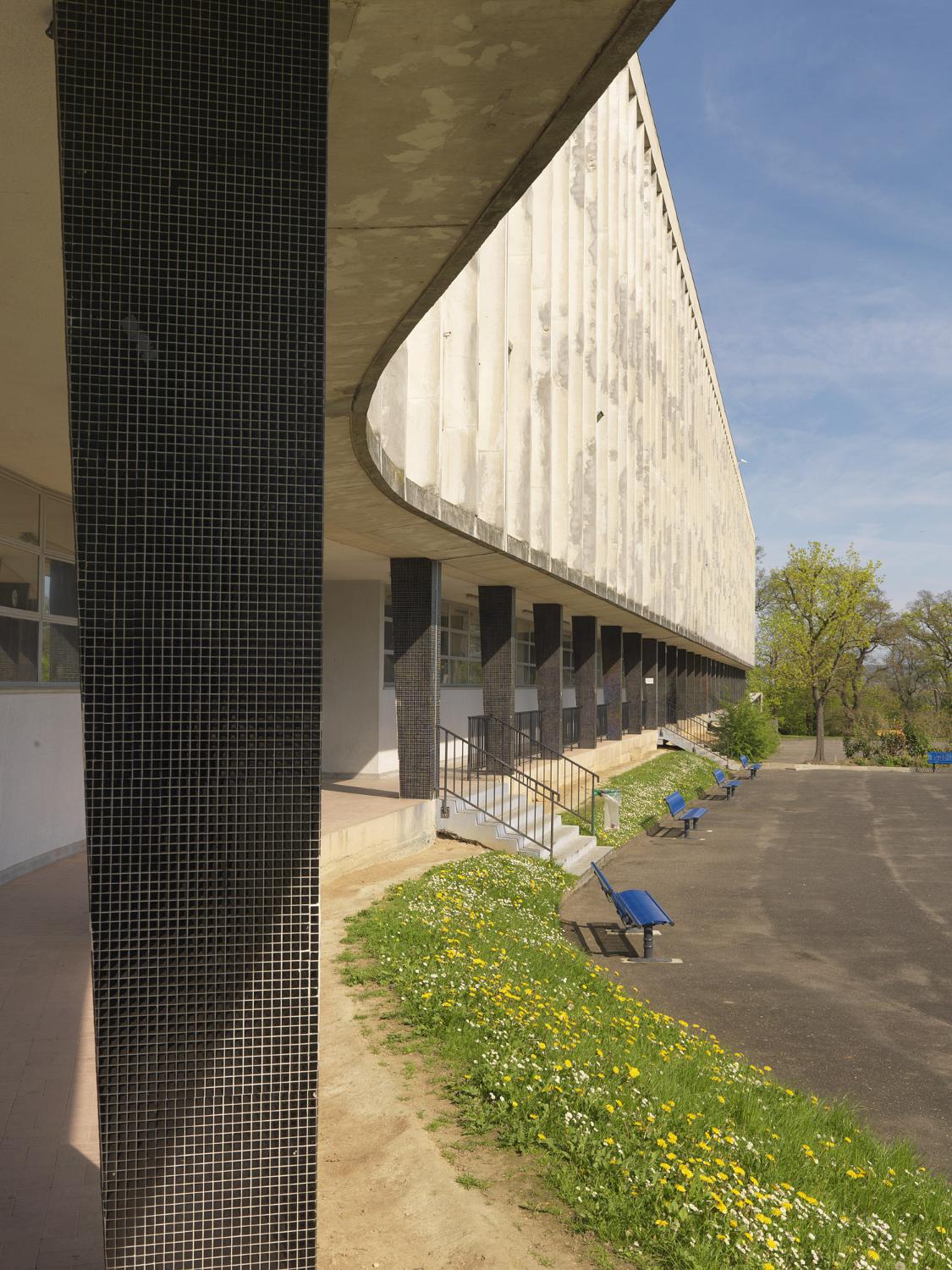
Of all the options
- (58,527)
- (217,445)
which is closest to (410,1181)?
(217,445)

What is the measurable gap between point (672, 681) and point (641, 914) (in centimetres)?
3933

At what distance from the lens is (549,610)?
2519cm

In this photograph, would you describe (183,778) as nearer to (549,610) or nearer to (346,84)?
(346,84)

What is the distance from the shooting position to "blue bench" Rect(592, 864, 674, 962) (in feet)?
37.3

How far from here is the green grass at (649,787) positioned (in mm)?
20250

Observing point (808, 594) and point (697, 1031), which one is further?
point (808, 594)

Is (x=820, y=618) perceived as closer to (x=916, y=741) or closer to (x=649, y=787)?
(x=916, y=741)

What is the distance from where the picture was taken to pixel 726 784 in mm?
30562

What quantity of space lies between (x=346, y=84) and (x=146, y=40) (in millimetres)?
930

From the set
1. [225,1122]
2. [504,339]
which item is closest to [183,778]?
[225,1122]

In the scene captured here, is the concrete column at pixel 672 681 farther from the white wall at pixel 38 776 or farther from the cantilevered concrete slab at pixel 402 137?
the cantilevered concrete slab at pixel 402 137

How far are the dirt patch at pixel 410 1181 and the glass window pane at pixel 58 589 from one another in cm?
743

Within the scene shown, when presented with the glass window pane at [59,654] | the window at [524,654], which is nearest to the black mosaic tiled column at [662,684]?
the window at [524,654]

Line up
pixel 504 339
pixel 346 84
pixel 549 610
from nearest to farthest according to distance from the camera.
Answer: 1. pixel 346 84
2. pixel 504 339
3. pixel 549 610
